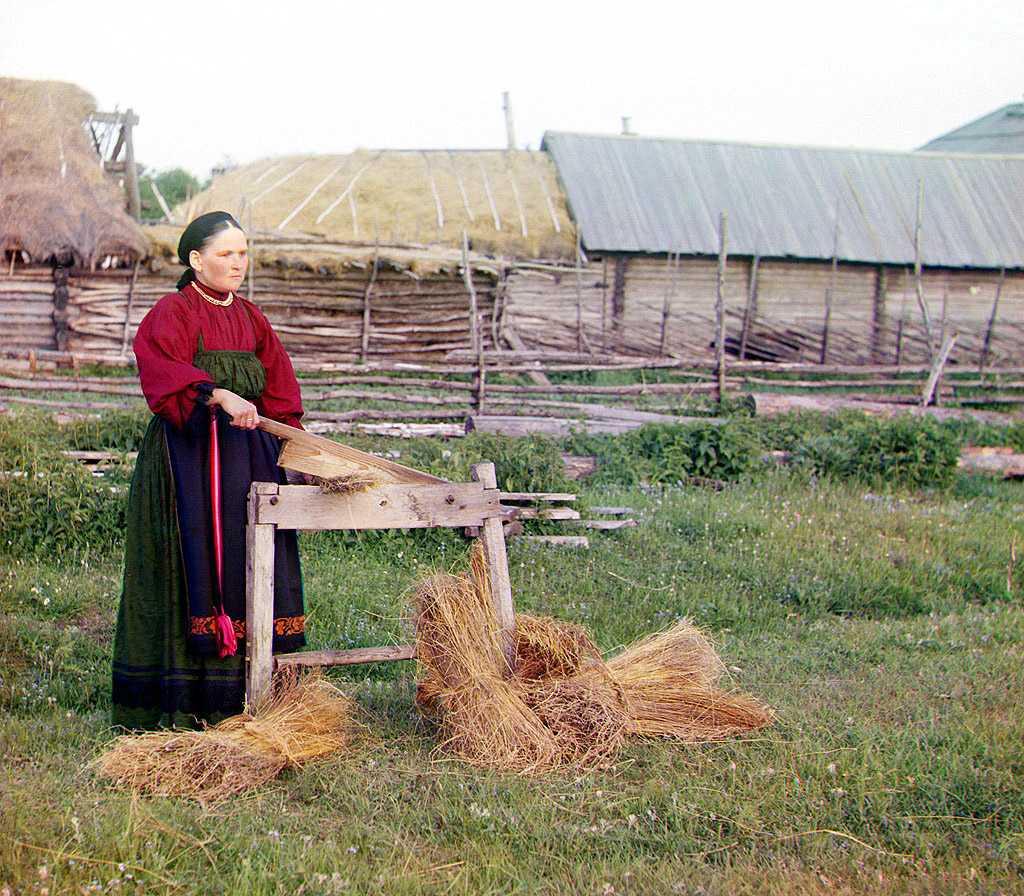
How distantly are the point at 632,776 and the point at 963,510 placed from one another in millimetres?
5305

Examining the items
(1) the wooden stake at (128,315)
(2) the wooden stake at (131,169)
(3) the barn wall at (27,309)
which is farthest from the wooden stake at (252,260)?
(3) the barn wall at (27,309)

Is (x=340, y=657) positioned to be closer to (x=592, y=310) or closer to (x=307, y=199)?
(x=592, y=310)

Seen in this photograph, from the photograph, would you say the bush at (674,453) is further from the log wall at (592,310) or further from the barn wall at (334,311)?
the barn wall at (334,311)

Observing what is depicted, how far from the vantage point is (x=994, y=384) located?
12.8 meters

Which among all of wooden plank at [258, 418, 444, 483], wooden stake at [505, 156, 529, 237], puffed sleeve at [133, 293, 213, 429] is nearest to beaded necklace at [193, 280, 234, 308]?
puffed sleeve at [133, 293, 213, 429]

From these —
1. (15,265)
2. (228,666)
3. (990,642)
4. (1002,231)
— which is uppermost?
(1002,231)

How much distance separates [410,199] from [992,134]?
2052 centimetres

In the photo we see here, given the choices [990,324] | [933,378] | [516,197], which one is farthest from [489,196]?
[990,324]

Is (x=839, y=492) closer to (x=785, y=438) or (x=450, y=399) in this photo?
(x=785, y=438)

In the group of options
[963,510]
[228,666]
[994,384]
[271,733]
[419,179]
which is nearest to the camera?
[271,733]

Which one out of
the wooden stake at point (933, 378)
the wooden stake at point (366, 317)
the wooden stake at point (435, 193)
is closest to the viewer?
the wooden stake at point (933, 378)

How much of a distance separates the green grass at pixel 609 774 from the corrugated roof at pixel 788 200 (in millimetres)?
10781

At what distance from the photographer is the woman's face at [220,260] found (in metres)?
3.09

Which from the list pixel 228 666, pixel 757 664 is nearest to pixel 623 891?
pixel 228 666
